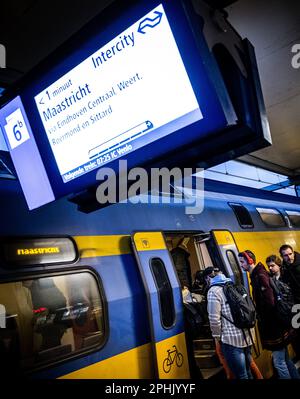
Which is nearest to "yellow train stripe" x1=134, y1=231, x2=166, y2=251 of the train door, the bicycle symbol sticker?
the train door

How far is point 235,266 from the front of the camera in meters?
5.10

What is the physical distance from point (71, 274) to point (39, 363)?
724 millimetres

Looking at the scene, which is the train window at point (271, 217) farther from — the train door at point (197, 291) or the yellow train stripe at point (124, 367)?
the yellow train stripe at point (124, 367)

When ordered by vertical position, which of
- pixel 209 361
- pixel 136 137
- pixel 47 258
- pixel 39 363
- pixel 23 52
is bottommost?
pixel 209 361

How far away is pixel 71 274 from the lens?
279 centimetres

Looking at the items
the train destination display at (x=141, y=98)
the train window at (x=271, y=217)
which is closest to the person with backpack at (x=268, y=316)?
the train destination display at (x=141, y=98)

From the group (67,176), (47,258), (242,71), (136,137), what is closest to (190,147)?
(136,137)

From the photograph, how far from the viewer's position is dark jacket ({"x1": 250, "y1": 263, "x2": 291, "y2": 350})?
156 inches

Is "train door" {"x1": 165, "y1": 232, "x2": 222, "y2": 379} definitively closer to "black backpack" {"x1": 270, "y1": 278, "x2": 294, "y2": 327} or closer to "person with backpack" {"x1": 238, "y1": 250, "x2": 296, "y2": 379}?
"person with backpack" {"x1": 238, "y1": 250, "x2": 296, "y2": 379}

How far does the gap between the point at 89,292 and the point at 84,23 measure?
233cm

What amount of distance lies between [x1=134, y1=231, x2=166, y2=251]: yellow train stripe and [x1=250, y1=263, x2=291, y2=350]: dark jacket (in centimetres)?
131

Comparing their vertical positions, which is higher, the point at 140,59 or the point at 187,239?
the point at 140,59

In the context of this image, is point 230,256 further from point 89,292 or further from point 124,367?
point 89,292

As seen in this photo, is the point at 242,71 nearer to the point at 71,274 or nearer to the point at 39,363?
the point at 71,274
